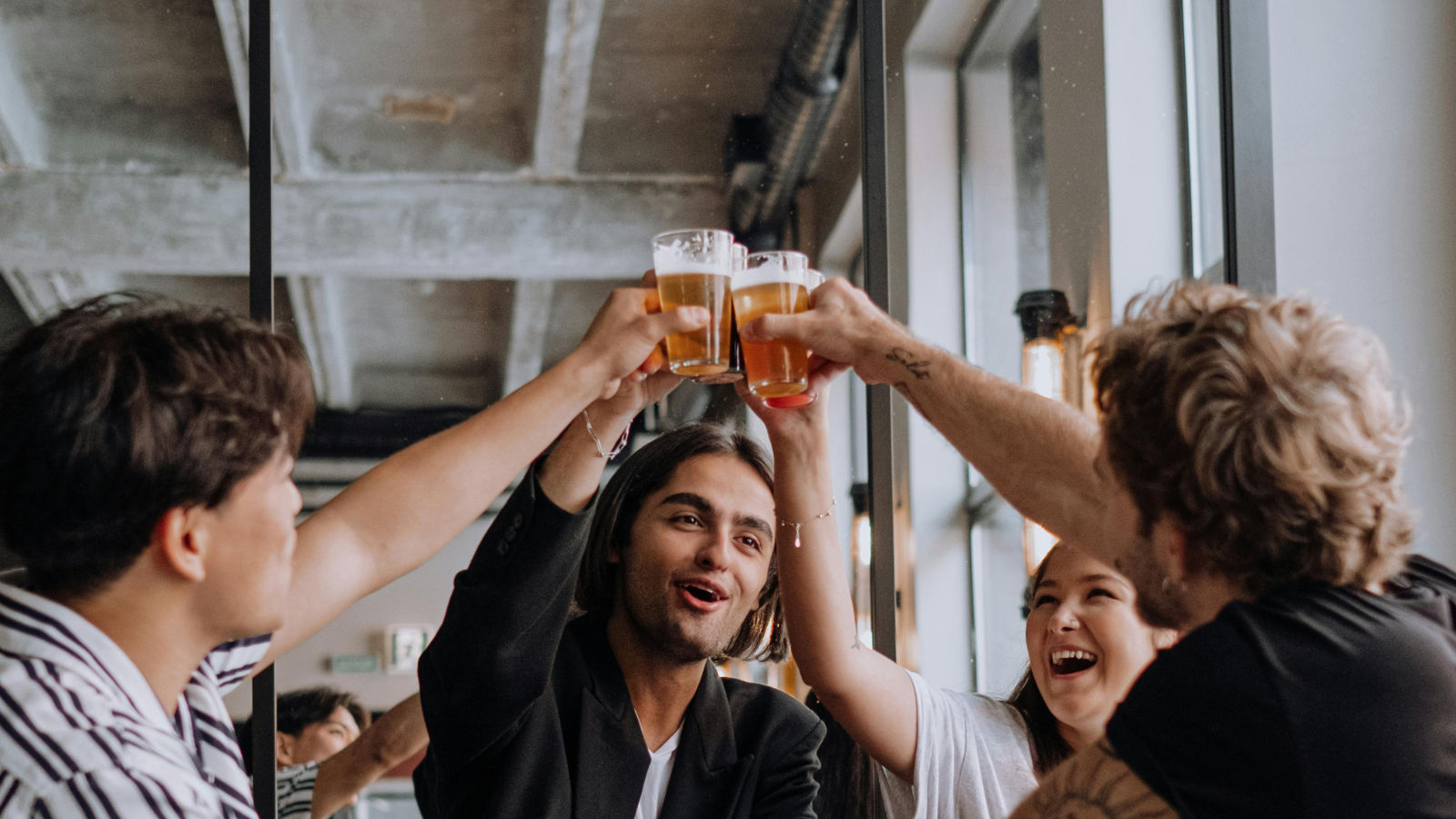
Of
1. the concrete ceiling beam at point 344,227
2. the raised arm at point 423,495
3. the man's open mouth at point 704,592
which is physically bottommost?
the man's open mouth at point 704,592

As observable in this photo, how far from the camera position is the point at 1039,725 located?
2045 millimetres

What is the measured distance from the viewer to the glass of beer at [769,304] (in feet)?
5.25

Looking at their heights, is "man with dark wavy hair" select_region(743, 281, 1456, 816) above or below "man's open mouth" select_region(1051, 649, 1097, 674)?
above

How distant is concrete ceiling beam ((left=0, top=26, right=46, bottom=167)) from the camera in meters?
3.75

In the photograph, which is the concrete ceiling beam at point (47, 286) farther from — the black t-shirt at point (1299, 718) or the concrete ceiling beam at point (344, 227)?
the black t-shirt at point (1299, 718)

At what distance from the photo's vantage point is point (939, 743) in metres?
1.90

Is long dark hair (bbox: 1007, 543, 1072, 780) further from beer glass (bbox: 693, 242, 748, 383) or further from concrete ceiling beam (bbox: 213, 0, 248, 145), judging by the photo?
concrete ceiling beam (bbox: 213, 0, 248, 145)

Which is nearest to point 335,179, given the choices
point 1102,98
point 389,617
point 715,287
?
point 389,617

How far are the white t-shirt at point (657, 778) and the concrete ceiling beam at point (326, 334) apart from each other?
1.82 m

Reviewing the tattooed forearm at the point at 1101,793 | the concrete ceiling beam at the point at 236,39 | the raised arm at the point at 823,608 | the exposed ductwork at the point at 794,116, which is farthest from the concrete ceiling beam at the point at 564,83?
the tattooed forearm at the point at 1101,793

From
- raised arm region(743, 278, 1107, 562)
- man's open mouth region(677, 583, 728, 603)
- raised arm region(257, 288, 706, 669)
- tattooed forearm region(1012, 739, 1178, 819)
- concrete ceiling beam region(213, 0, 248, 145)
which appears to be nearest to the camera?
tattooed forearm region(1012, 739, 1178, 819)

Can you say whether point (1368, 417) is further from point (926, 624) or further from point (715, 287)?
point (926, 624)

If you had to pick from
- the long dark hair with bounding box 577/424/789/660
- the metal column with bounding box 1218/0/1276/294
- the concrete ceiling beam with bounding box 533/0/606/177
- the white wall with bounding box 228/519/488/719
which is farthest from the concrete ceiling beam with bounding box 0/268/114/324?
the metal column with bounding box 1218/0/1276/294

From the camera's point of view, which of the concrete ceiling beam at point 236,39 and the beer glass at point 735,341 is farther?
the concrete ceiling beam at point 236,39
